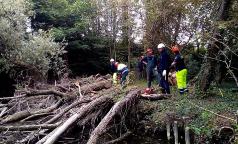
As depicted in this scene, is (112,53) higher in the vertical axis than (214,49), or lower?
higher

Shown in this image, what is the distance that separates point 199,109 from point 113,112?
8.10 ft

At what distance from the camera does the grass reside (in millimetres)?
9008

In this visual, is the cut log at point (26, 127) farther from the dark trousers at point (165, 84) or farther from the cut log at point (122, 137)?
the dark trousers at point (165, 84)

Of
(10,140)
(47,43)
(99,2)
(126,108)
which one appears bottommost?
(10,140)

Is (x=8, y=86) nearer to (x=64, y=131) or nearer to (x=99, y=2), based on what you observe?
(x=99, y=2)

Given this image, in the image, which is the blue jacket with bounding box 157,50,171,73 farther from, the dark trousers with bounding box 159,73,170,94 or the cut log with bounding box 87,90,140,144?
the cut log with bounding box 87,90,140,144

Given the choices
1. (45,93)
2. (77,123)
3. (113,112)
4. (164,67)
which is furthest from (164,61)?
(45,93)

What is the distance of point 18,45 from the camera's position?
74.8ft

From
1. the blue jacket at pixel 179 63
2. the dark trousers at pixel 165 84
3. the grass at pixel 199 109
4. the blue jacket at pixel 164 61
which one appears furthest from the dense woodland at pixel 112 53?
the blue jacket at pixel 164 61

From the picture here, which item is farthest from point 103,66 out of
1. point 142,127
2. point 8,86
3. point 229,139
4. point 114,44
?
point 229,139

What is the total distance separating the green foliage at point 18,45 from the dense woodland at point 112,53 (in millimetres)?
61

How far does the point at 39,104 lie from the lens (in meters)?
15.2

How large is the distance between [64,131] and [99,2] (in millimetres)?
26677

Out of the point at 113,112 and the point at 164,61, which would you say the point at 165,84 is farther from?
the point at 113,112
